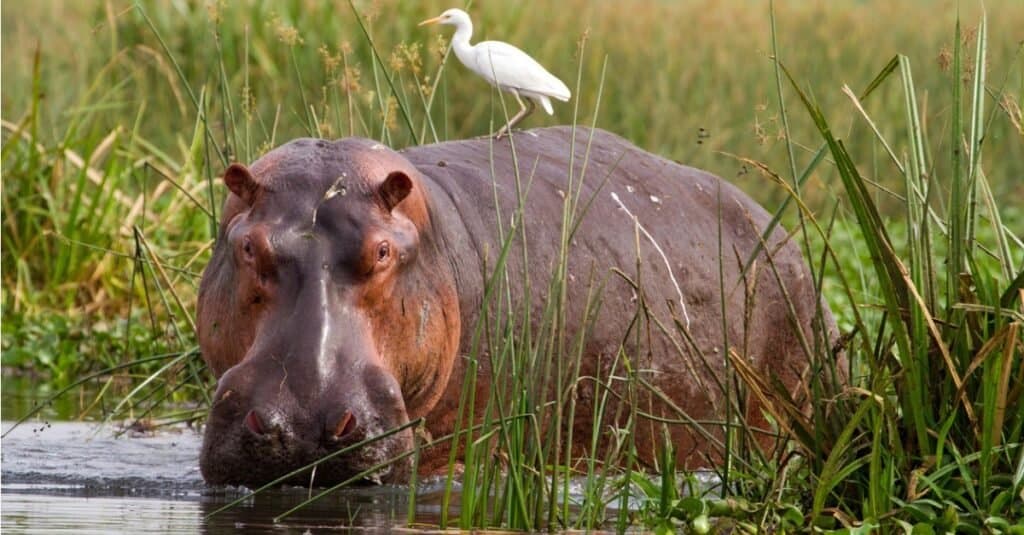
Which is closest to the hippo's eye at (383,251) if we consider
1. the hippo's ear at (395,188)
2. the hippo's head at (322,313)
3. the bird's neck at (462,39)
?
the hippo's head at (322,313)

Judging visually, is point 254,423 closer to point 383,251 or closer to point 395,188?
point 383,251

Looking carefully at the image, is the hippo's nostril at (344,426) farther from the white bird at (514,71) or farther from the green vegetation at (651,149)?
the white bird at (514,71)

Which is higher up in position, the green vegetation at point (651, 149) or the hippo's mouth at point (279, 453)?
the green vegetation at point (651, 149)

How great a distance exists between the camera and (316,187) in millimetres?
5137

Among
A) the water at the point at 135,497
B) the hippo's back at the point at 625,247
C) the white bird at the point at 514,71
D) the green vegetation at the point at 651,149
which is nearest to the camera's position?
the green vegetation at the point at 651,149

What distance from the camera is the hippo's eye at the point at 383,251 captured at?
506 cm

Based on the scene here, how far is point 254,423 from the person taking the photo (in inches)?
185

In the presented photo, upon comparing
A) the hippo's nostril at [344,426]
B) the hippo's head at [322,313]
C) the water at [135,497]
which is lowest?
the water at [135,497]

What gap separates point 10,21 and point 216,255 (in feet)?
39.6

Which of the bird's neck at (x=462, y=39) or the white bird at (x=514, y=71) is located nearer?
the white bird at (x=514, y=71)

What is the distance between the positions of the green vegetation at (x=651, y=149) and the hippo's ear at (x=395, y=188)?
418mm

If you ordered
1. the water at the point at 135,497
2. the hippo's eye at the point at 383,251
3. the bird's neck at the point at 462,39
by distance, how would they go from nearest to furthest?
1. the water at the point at 135,497
2. the hippo's eye at the point at 383,251
3. the bird's neck at the point at 462,39

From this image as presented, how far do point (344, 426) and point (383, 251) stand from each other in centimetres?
60

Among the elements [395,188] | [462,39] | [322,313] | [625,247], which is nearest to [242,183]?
[395,188]
